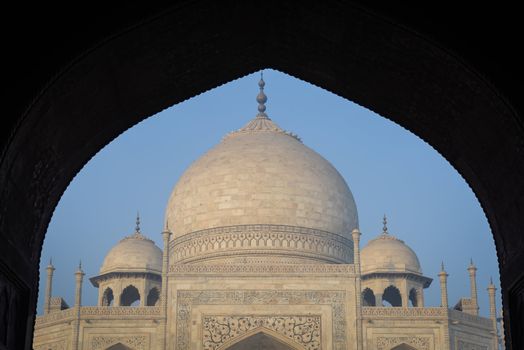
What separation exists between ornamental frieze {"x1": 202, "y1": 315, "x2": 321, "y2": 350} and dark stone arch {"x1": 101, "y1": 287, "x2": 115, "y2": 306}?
6.04 meters

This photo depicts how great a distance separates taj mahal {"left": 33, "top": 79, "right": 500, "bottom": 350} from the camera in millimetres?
23172

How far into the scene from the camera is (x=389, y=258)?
27969 mm

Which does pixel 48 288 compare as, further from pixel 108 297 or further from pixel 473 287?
pixel 473 287

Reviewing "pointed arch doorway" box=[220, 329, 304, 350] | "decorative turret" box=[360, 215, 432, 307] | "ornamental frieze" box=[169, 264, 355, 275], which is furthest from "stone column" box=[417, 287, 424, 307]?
"pointed arch doorway" box=[220, 329, 304, 350]

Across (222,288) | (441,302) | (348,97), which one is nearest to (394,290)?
(441,302)

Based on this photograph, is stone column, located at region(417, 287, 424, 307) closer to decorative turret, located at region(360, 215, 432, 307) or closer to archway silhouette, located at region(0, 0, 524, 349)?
decorative turret, located at region(360, 215, 432, 307)

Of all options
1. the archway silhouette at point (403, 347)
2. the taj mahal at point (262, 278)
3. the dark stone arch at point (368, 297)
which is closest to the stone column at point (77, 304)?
A: the taj mahal at point (262, 278)

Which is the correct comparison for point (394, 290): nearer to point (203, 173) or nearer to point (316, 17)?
point (203, 173)

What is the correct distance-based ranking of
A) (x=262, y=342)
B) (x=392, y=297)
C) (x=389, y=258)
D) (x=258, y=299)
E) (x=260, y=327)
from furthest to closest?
1. (x=392, y=297)
2. (x=389, y=258)
3. (x=262, y=342)
4. (x=258, y=299)
5. (x=260, y=327)

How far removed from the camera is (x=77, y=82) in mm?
6453

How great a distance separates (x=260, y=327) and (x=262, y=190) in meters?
5.90

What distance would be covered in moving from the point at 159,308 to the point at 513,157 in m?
17.9

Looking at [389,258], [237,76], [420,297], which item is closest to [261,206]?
[389,258]

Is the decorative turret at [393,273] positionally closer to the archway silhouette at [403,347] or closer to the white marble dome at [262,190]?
the white marble dome at [262,190]
